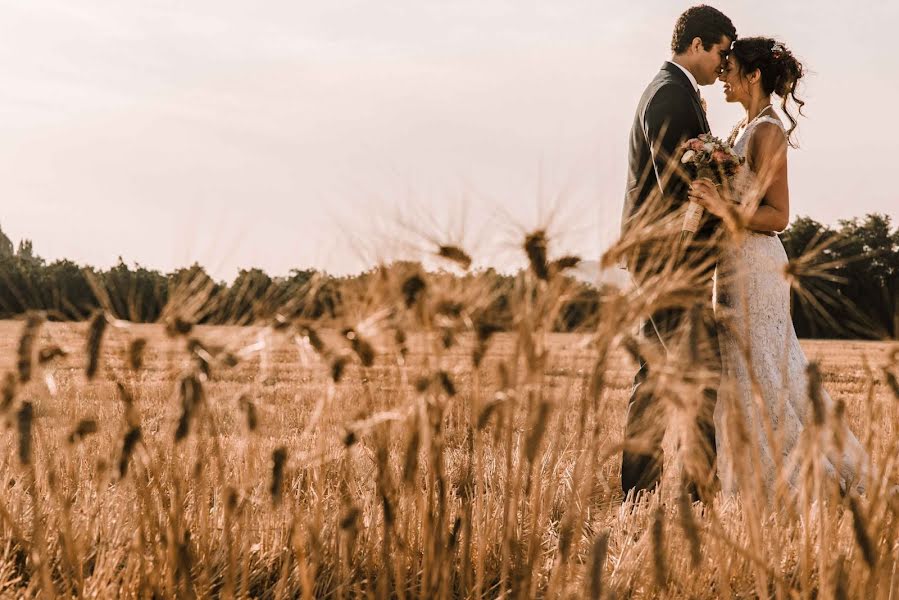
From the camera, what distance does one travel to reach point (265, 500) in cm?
273

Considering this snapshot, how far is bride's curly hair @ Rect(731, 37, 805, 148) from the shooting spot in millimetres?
4238

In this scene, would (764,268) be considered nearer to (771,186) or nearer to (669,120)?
(771,186)

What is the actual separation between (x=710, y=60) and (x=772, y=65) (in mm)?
325

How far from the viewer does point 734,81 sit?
14.3 ft

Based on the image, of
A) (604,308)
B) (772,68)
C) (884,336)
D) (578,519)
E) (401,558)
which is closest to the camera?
(604,308)

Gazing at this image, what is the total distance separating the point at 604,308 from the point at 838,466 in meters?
0.75

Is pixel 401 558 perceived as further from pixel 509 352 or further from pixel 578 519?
pixel 509 352

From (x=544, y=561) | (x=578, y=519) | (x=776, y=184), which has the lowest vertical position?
(x=544, y=561)

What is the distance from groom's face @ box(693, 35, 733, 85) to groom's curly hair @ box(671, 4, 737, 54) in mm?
26

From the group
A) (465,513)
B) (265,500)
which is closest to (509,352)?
(465,513)

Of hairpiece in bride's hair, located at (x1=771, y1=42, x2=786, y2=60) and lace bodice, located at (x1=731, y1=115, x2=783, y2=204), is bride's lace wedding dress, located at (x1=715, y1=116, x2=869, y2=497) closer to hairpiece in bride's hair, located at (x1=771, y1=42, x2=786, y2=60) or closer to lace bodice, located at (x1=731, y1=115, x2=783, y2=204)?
lace bodice, located at (x1=731, y1=115, x2=783, y2=204)

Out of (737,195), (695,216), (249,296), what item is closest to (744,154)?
(737,195)

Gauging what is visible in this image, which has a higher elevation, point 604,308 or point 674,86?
point 674,86

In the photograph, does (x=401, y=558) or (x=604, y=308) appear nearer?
(x=604, y=308)
